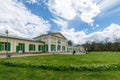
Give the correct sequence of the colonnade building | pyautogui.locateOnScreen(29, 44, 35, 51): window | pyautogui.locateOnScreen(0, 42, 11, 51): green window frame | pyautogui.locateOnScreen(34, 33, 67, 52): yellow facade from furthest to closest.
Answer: pyautogui.locateOnScreen(34, 33, 67, 52): yellow facade → pyautogui.locateOnScreen(29, 44, 35, 51): window → the colonnade building → pyautogui.locateOnScreen(0, 42, 11, 51): green window frame

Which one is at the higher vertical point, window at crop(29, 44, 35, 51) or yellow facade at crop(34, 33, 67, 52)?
yellow facade at crop(34, 33, 67, 52)

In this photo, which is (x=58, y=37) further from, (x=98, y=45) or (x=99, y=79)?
(x=98, y=45)

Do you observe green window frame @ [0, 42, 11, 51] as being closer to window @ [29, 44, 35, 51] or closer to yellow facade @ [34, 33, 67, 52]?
window @ [29, 44, 35, 51]

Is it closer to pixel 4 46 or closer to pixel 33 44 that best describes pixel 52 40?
pixel 33 44

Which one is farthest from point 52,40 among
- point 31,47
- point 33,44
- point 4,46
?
point 4,46

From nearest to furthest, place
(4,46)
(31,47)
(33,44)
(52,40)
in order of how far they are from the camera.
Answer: (4,46), (31,47), (33,44), (52,40)

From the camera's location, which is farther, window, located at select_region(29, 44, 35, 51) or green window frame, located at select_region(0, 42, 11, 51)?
window, located at select_region(29, 44, 35, 51)

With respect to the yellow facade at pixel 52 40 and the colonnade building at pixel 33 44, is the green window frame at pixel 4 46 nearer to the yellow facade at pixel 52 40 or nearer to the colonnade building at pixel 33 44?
the colonnade building at pixel 33 44

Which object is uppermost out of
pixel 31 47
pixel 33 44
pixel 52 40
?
pixel 52 40

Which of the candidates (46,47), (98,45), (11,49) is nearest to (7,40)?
(11,49)

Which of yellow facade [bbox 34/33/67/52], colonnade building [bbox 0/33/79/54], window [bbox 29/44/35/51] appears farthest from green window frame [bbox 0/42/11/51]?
Result: yellow facade [bbox 34/33/67/52]

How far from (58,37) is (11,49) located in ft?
71.1

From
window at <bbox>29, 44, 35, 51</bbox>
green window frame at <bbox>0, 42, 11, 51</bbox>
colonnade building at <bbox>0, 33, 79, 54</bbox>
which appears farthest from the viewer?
window at <bbox>29, 44, 35, 51</bbox>

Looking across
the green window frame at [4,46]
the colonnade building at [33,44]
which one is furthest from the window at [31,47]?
the green window frame at [4,46]
